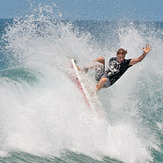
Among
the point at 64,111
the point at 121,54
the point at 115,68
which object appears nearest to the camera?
the point at 64,111

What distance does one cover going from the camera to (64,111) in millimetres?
6852

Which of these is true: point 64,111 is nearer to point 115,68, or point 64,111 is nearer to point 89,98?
point 89,98

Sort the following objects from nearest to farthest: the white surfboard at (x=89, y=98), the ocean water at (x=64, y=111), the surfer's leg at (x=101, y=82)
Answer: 1. the ocean water at (x=64, y=111)
2. the white surfboard at (x=89, y=98)
3. the surfer's leg at (x=101, y=82)

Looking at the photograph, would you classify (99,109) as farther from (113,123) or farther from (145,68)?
(145,68)

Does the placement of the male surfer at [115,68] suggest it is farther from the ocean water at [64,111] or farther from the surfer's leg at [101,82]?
the ocean water at [64,111]

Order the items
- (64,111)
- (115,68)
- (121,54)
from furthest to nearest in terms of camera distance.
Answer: (115,68) < (121,54) < (64,111)

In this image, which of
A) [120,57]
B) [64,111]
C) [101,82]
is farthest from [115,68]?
[64,111]

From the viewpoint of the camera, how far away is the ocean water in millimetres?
5789

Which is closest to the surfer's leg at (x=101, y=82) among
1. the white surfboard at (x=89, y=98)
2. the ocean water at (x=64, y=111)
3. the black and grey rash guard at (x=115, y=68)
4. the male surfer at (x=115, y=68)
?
the male surfer at (x=115, y=68)

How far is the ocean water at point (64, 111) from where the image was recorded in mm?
5789

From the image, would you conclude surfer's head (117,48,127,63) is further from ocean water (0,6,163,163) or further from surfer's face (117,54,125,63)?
ocean water (0,6,163,163)

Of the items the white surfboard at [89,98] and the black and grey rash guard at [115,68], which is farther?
the black and grey rash guard at [115,68]

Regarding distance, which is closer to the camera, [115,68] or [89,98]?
[89,98]

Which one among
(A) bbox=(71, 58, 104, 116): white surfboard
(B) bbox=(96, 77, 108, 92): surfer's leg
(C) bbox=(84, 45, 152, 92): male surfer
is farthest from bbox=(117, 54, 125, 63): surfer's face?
(A) bbox=(71, 58, 104, 116): white surfboard
